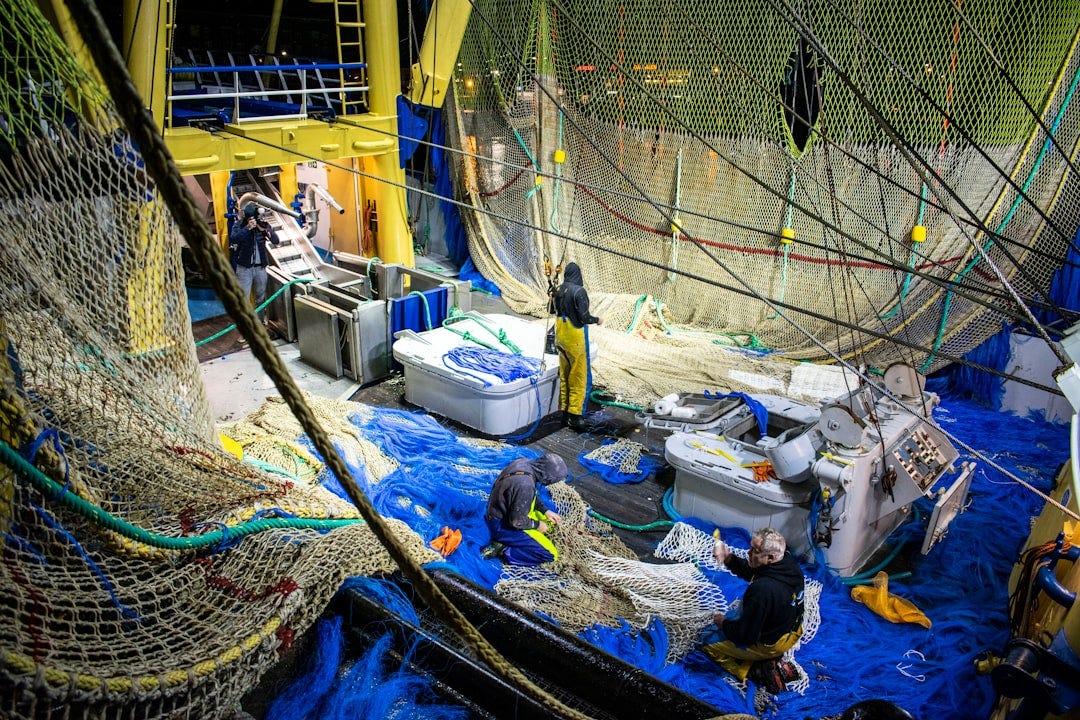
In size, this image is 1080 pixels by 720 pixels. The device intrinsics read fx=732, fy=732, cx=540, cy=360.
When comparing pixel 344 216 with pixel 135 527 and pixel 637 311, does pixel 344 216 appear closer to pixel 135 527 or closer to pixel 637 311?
pixel 637 311

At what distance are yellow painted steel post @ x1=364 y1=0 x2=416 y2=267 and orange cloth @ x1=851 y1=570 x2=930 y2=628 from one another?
610 centimetres

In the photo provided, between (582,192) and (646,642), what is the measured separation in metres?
6.85

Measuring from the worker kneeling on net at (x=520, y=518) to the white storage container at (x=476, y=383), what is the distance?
4.95 ft

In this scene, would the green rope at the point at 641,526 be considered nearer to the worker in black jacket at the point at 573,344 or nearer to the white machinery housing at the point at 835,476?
the white machinery housing at the point at 835,476

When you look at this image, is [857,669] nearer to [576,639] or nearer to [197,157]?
[576,639]

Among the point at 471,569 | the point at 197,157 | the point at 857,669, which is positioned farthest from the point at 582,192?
the point at 857,669

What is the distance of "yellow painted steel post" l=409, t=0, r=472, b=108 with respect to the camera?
8.52m

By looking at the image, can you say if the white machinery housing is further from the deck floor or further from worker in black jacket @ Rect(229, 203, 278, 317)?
worker in black jacket @ Rect(229, 203, 278, 317)

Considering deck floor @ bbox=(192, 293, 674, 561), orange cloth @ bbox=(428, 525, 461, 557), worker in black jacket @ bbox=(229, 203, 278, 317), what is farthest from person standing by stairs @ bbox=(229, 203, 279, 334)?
orange cloth @ bbox=(428, 525, 461, 557)

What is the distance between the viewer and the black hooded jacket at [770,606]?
11.9 ft

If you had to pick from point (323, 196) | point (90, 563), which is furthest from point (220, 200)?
point (90, 563)

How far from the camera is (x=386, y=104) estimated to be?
8.83 meters

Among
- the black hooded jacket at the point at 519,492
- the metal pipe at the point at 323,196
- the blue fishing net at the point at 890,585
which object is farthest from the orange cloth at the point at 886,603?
the metal pipe at the point at 323,196

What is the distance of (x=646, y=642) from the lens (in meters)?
4.06
